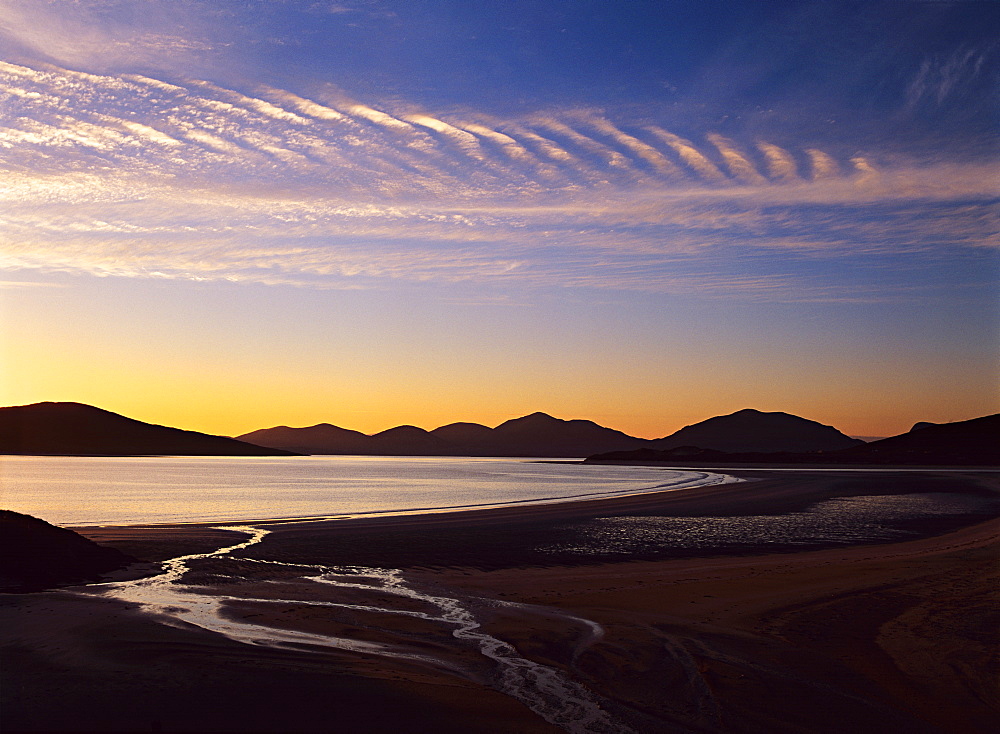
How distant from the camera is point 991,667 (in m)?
10.4

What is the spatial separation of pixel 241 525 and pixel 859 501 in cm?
3624

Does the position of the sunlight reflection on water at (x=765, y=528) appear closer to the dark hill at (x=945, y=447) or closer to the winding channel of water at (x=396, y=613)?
the winding channel of water at (x=396, y=613)

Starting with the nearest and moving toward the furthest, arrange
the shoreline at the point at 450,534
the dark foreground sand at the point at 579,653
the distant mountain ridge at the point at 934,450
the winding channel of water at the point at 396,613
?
the dark foreground sand at the point at 579,653
the winding channel of water at the point at 396,613
the shoreline at the point at 450,534
the distant mountain ridge at the point at 934,450

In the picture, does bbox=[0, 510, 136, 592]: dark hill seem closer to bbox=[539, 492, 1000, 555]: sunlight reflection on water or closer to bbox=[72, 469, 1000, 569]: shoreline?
bbox=[72, 469, 1000, 569]: shoreline

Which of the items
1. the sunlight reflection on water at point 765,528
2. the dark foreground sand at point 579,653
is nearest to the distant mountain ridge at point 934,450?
the sunlight reflection on water at point 765,528

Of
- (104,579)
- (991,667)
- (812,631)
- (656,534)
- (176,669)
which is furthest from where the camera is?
(656,534)

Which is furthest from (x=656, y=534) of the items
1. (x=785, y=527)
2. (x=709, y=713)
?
(x=709, y=713)

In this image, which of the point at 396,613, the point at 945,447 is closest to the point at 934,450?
the point at 945,447

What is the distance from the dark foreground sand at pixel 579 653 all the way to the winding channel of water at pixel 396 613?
0.76 ft

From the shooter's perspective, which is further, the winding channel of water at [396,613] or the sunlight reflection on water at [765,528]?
the sunlight reflection on water at [765,528]

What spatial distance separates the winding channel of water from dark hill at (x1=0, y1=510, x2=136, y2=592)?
1.09 meters

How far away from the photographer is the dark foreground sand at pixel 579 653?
27.4 feet

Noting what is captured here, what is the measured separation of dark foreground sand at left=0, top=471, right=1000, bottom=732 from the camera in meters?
8.34

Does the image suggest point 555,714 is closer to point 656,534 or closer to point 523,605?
point 523,605
